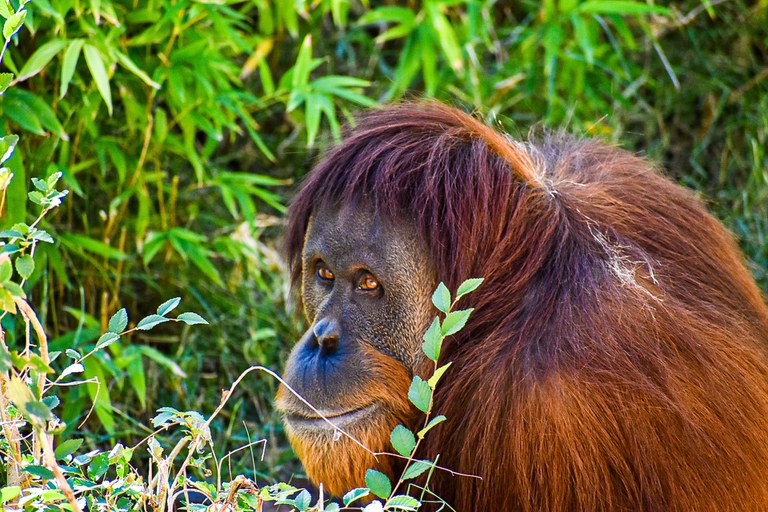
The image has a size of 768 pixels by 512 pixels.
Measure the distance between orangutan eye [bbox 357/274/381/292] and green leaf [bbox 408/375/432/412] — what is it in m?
0.66

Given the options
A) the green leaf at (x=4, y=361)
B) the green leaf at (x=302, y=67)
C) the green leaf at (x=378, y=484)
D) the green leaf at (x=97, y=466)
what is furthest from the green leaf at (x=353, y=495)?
the green leaf at (x=302, y=67)

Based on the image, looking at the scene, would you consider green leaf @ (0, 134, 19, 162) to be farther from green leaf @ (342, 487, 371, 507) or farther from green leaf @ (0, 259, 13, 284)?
green leaf @ (342, 487, 371, 507)

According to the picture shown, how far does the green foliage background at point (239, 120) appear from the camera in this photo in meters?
3.53

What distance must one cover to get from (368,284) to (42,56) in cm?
136

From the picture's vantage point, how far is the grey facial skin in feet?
8.59

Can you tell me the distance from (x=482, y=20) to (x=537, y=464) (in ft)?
9.43

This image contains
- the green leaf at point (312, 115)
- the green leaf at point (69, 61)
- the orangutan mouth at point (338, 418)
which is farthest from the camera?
the green leaf at point (312, 115)

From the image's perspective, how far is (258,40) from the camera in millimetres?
4438

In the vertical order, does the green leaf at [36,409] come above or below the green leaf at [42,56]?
below

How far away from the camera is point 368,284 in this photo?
275 cm

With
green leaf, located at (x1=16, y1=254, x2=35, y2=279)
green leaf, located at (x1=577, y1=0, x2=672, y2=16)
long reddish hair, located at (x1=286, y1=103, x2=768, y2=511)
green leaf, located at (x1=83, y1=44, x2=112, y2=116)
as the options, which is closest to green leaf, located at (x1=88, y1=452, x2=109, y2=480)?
green leaf, located at (x1=16, y1=254, x2=35, y2=279)

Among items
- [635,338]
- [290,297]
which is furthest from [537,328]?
[290,297]

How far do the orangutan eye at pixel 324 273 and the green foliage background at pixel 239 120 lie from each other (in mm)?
603

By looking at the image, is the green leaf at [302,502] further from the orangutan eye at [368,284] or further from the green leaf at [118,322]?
the orangutan eye at [368,284]
